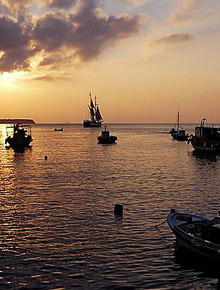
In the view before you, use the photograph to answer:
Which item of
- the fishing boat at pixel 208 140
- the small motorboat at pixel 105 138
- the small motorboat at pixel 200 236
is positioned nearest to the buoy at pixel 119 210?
the small motorboat at pixel 200 236

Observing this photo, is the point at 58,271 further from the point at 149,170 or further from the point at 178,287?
the point at 149,170

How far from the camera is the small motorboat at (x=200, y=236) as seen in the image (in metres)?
20.1

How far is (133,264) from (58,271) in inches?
174

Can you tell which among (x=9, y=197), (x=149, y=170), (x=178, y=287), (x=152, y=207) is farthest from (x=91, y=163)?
(x=178, y=287)

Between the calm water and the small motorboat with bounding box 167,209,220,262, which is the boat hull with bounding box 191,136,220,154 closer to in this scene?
the calm water

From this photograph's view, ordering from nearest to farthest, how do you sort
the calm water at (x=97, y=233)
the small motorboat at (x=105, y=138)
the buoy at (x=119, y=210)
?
the calm water at (x=97, y=233)
the buoy at (x=119, y=210)
the small motorboat at (x=105, y=138)

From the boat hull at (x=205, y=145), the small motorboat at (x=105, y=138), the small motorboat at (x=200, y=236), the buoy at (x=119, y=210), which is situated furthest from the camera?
the small motorboat at (x=105, y=138)

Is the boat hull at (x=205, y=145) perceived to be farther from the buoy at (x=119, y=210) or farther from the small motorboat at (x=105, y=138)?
the buoy at (x=119, y=210)

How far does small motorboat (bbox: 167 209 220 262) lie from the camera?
2014cm

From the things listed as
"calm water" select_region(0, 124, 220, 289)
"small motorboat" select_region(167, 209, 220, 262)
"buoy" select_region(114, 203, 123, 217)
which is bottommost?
"calm water" select_region(0, 124, 220, 289)

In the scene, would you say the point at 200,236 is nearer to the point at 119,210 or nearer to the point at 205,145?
the point at 119,210

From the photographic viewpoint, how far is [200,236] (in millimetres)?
21547

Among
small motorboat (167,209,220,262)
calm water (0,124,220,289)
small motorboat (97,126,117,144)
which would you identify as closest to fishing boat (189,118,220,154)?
calm water (0,124,220,289)

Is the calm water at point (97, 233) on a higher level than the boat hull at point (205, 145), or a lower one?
lower
